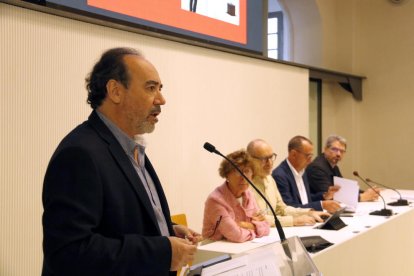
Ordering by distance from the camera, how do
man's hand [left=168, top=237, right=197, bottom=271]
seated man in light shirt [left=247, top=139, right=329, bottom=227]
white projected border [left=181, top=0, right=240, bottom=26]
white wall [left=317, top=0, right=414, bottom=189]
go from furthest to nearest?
white wall [left=317, top=0, right=414, bottom=189] → white projected border [left=181, top=0, right=240, bottom=26] → seated man in light shirt [left=247, top=139, right=329, bottom=227] → man's hand [left=168, top=237, right=197, bottom=271]

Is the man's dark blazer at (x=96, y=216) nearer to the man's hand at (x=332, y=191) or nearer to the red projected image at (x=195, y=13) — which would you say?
the red projected image at (x=195, y=13)

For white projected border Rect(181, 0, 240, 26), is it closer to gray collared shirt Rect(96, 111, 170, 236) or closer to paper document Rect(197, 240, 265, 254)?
paper document Rect(197, 240, 265, 254)

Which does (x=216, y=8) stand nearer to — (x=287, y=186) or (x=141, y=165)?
(x=287, y=186)

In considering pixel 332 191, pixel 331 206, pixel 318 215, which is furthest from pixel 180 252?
pixel 332 191

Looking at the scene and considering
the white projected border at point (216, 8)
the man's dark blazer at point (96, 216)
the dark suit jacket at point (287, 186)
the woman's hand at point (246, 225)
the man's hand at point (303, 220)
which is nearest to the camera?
the man's dark blazer at point (96, 216)

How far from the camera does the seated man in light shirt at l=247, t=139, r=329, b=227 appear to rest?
10.4 ft

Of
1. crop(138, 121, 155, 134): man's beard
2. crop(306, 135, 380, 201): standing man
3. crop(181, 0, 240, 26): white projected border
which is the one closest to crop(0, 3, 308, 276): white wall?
crop(181, 0, 240, 26): white projected border

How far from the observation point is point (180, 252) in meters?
1.24

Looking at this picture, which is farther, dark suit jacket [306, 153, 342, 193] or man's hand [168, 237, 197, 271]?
dark suit jacket [306, 153, 342, 193]

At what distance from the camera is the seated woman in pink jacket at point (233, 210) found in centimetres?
256

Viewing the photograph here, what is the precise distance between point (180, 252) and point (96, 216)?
0.76ft

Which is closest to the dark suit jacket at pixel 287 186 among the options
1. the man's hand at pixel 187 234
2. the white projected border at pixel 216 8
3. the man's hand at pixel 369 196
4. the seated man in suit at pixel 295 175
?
the seated man in suit at pixel 295 175

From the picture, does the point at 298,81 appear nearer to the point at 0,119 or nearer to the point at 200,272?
the point at 0,119

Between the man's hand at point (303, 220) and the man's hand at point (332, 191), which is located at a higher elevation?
the man's hand at point (332, 191)
